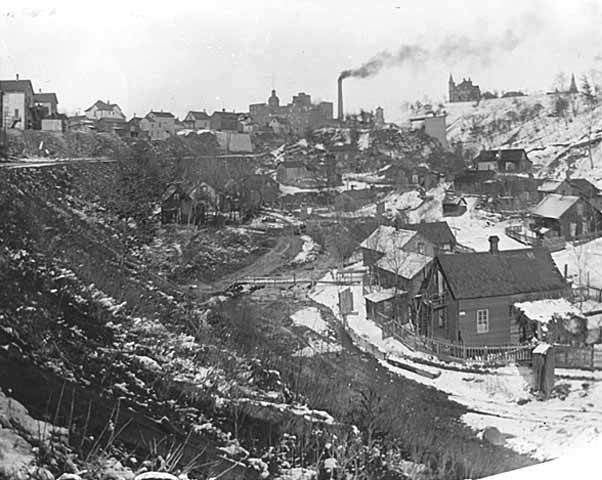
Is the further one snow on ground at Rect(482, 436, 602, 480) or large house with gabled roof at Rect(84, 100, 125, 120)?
snow on ground at Rect(482, 436, 602, 480)

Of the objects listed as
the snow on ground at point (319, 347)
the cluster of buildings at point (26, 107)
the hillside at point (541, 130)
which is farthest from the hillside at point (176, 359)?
the hillside at point (541, 130)

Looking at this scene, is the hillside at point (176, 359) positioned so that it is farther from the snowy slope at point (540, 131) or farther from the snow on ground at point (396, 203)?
the snowy slope at point (540, 131)

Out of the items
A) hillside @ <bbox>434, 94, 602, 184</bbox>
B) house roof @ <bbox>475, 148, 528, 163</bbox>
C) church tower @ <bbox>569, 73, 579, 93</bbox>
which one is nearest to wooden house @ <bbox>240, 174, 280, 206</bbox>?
hillside @ <bbox>434, 94, 602, 184</bbox>

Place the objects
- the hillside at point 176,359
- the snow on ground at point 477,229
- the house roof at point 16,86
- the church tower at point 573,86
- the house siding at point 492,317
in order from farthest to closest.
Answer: the church tower at point 573,86 < the snow on ground at point 477,229 < the house siding at point 492,317 < the house roof at point 16,86 < the hillside at point 176,359

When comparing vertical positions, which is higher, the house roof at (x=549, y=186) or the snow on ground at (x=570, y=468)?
the house roof at (x=549, y=186)

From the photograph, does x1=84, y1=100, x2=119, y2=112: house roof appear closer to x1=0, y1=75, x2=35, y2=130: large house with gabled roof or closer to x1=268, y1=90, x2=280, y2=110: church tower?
x1=0, y1=75, x2=35, y2=130: large house with gabled roof
